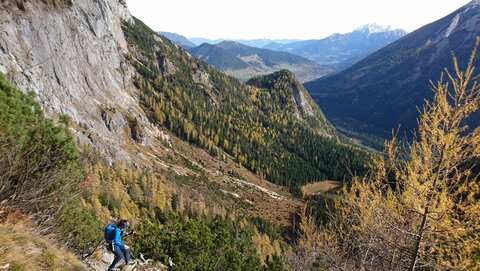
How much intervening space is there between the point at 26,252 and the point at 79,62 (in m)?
140

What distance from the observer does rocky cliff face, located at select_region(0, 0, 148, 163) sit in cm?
10319

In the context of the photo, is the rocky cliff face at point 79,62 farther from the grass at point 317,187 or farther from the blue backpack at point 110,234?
the grass at point 317,187

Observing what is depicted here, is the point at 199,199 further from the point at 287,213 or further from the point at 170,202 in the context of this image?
the point at 287,213

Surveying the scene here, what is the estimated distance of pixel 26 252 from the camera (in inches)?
440

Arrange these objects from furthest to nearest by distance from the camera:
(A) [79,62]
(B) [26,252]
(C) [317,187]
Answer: (C) [317,187] → (A) [79,62] → (B) [26,252]

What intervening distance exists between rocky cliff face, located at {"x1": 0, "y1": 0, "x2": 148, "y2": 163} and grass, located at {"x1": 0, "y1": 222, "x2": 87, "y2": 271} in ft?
276

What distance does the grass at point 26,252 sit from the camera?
10117mm

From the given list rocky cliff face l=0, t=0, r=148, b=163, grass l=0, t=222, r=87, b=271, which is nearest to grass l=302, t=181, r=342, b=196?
rocky cliff face l=0, t=0, r=148, b=163

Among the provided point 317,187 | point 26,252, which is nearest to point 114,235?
point 26,252

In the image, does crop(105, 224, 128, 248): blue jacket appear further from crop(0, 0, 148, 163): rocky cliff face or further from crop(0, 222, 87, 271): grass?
crop(0, 0, 148, 163): rocky cliff face

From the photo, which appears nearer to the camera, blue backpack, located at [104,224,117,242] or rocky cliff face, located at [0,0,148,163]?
blue backpack, located at [104,224,117,242]

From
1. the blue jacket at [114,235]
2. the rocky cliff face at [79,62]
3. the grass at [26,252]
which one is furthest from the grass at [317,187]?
the grass at [26,252]

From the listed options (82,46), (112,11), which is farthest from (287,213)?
(112,11)

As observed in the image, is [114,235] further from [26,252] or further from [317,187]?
[317,187]
